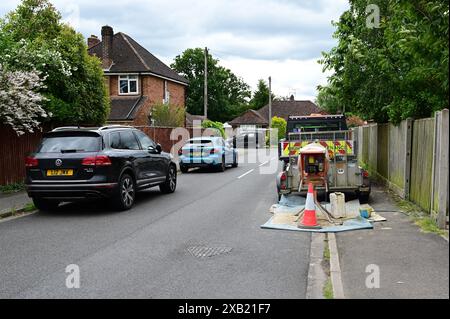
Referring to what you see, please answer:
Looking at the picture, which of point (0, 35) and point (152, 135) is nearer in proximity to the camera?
point (0, 35)

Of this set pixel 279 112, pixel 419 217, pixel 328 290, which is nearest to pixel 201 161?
pixel 419 217

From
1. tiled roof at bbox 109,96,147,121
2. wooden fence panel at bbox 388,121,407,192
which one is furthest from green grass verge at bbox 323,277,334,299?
tiled roof at bbox 109,96,147,121

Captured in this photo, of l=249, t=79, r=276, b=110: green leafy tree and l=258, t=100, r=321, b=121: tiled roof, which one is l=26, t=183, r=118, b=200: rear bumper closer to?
l=258, t=100, r=321, b=121: tiled roof

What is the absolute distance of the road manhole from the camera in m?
6.73

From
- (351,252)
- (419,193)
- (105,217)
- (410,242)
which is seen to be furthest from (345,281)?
(105,217)

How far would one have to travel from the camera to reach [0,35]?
13.4 m

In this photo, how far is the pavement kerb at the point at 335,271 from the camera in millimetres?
4887

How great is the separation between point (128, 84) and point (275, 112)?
163 feet

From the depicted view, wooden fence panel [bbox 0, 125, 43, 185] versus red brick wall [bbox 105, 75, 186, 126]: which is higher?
red brick wall [bbox 105, 75, 186, 126]

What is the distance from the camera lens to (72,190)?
383 inches

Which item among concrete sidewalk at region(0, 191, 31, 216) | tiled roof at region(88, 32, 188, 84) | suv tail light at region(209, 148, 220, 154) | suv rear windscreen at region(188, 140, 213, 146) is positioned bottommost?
concrete sidewalk at region(0, 191, 31, 216)

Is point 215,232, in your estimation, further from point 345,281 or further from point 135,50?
point 135,50

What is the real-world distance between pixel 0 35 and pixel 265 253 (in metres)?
10.5

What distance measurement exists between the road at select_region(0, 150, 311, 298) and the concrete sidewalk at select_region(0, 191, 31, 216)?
651mm
